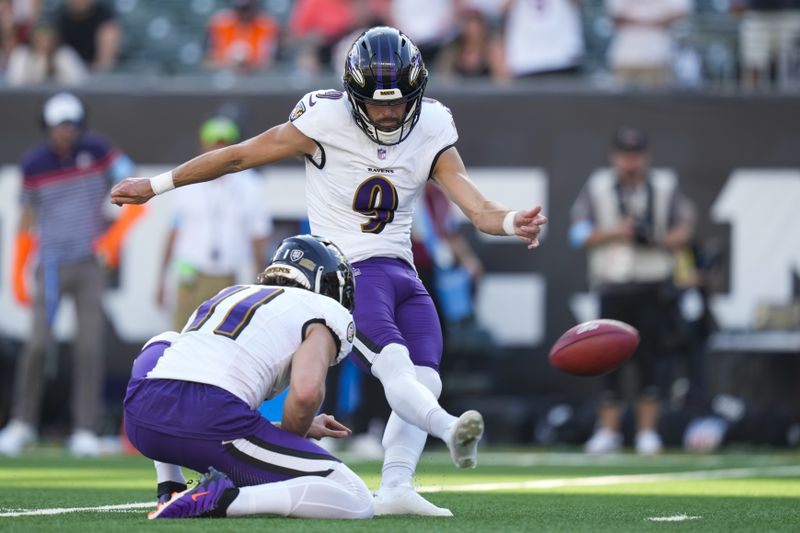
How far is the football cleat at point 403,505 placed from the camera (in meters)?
5.58

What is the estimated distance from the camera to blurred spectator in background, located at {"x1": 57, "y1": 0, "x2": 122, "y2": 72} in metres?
13.2

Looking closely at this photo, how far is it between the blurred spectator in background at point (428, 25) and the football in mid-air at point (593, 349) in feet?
23.2

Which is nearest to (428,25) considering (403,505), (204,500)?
(403,505)

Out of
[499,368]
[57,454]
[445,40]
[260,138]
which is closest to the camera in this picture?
[260,138]

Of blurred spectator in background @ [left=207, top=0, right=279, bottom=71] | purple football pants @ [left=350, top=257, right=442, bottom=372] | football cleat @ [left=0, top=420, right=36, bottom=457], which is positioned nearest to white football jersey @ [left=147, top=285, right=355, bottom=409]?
purple football pants @ [left=350, top=257, right=442, bottom=372]

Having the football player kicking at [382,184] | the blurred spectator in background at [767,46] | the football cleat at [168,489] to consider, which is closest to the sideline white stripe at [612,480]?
the football cleat at [168,489]

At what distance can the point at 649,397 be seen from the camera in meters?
10.5

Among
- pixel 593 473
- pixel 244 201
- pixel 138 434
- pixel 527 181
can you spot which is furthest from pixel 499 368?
pixel 138 434

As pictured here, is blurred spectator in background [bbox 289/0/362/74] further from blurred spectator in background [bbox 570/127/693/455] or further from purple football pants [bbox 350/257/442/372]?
purple football pants [bbox 350/257/442/372]

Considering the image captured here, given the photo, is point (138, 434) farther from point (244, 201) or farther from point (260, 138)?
point (244, 201)

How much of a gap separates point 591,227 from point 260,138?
17.3 ft

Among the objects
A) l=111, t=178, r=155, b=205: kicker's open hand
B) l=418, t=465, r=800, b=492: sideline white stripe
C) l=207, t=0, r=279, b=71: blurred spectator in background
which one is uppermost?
l=207, t=0, r=279, b=71: blurred spectator in background

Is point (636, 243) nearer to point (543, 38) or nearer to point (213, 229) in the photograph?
point (543, 38)

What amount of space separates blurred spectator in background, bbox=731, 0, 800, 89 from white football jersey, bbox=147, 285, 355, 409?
7683 mm
